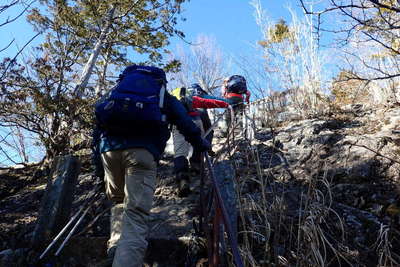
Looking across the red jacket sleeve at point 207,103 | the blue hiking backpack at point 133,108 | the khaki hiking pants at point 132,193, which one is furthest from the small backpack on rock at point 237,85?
the khaki hiking pants at point 132,193

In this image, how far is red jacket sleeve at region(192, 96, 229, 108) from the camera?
12.5 feet

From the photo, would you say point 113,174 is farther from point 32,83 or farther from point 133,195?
point 32,83

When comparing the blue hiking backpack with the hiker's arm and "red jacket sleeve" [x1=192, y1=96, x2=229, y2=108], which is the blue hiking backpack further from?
"red jacket sleeve" [x1=192, y1=96, x2=229, y2=108]

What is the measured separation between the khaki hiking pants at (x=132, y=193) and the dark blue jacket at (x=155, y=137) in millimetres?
44

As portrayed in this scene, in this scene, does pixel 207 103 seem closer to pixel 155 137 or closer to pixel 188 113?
pixel 188 113

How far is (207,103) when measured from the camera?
3.83 meters

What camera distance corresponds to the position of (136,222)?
6.71 feet

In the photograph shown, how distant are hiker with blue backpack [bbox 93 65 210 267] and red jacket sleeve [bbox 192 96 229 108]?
4.80ft

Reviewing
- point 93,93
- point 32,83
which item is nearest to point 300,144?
point 93,93

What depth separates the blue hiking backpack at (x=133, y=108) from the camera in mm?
2107

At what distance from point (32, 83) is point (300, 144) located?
4.51 m

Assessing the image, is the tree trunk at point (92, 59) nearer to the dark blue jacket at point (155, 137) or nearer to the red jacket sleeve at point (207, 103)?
the red jacket sleeve at point (207, 103)

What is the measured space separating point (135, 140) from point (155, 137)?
16 centimetres

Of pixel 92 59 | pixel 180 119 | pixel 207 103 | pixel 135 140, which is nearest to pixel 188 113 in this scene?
pixel 207 103
